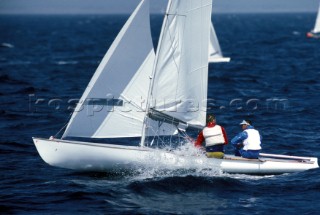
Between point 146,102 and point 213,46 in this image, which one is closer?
point 146,102

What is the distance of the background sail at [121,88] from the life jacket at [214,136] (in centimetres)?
213

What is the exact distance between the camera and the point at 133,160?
19.7m

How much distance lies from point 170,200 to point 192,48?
4.97 metres

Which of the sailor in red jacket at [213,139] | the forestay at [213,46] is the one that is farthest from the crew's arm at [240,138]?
the forestay at [213,46]

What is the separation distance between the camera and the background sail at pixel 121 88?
1962 cm

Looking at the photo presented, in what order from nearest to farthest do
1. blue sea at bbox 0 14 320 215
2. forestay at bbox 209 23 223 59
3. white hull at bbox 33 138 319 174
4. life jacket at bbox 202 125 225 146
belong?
1. blue sea at bbox 0 14 320 215
2. white hull at bbox 33 138 319 174
3. life jacket at bbox 202 125 225 146
4. forestay at bbox 209 23 223 59

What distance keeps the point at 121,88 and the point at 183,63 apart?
2.10m

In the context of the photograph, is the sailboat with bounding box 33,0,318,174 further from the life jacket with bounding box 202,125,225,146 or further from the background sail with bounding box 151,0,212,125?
the life jacket with bounding box 202,125,225,146

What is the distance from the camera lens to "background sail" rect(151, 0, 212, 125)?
64.2 feet

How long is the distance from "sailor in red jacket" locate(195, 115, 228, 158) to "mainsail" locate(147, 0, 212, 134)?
0.61 metres

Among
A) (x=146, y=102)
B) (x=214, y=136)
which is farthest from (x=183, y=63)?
(x=214, y=136)

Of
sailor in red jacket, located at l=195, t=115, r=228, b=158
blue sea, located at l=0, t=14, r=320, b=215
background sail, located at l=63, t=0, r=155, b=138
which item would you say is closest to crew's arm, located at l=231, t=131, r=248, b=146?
sailor in red jacket, located at l=195, t=115, r=228, b=158

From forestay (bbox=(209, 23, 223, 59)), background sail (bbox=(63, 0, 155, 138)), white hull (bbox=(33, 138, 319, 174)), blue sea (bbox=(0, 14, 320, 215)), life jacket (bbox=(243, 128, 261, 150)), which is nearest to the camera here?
blue sea (bbox=(0, 14, 320, 215))

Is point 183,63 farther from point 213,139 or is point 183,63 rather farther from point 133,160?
point 133,160
